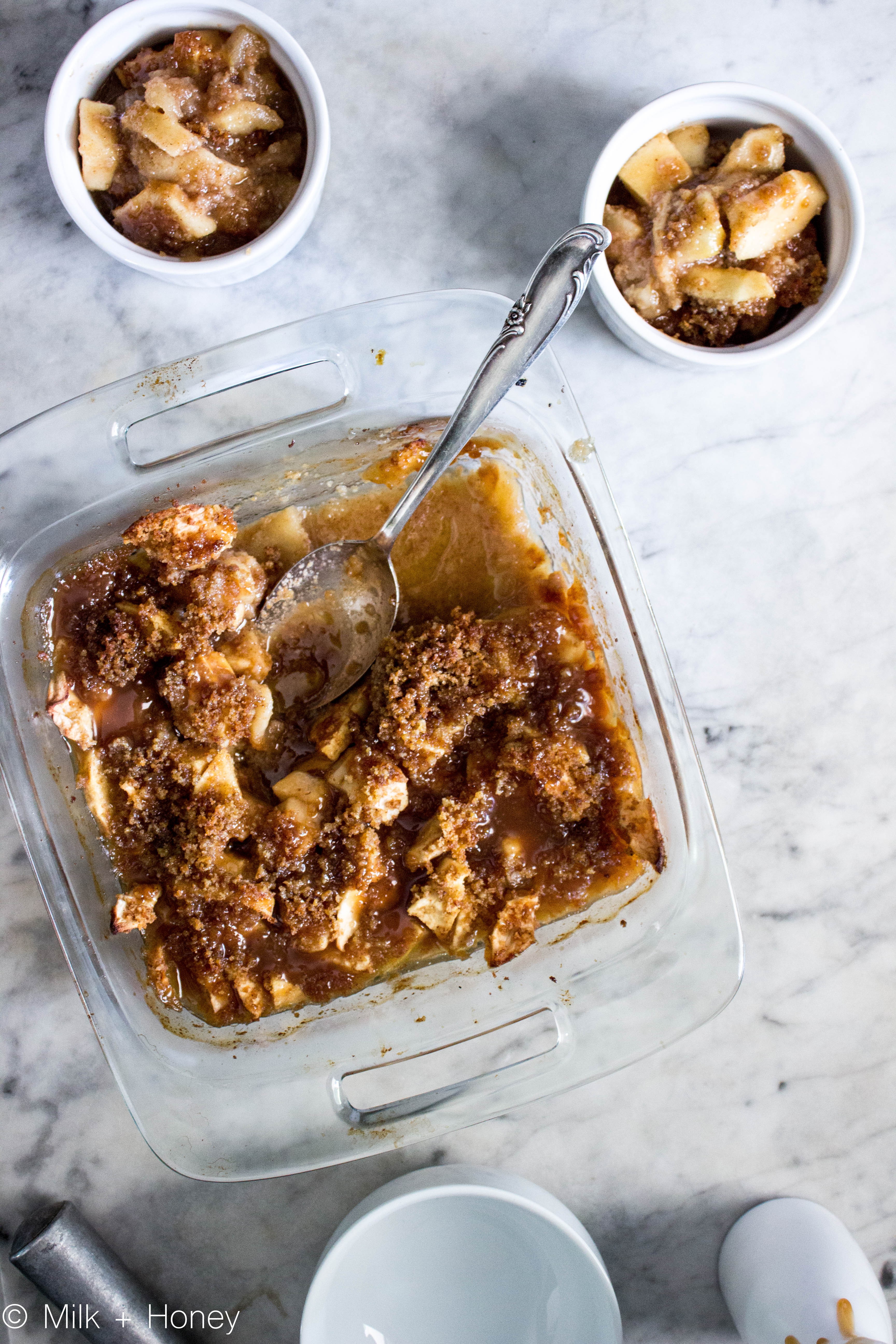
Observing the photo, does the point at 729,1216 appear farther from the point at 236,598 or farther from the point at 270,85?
the point at 270,85

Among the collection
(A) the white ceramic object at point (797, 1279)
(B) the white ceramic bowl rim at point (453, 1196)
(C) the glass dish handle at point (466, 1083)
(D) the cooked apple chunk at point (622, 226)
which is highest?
(D) the cooked apple chunk at point (622, 226)

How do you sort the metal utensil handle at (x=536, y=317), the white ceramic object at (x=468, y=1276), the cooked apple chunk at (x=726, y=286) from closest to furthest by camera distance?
1. the metal utensil handle at (x=536, y=317)
2. the cooked apple chunk at (x=726, y=286)
3. the white ceramic object at (x=468, y=1276)

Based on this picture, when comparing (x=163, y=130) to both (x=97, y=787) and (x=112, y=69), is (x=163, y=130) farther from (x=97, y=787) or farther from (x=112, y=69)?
(x=97, y=787)

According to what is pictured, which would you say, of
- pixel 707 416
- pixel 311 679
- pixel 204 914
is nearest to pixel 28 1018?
pixel 204 914

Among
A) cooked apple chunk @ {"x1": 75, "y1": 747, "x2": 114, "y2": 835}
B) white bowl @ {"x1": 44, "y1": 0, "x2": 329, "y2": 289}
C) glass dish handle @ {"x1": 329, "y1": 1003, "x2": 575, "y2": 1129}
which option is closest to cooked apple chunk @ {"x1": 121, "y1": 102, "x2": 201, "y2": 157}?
white bowl @ {"x1": 44, "y1": 0, "x2": 329, "y2": 289}

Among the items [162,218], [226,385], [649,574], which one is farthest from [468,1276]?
[162,218]

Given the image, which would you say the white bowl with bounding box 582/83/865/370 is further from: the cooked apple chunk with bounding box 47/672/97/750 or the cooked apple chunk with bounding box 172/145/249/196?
the cooked apple chunk with bounding box 47/672/97/750

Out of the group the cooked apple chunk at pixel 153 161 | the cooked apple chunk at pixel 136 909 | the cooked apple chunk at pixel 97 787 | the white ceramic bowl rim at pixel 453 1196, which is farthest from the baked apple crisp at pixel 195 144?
the white ceramic bowl rim at pixel 453 1196

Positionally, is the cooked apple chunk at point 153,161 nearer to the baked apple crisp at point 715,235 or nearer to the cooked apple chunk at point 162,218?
the cooked apple chunk at point 162,218
